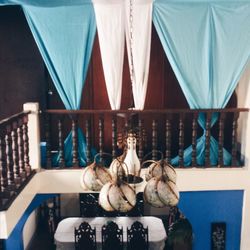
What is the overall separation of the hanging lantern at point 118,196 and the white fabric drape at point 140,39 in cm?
221

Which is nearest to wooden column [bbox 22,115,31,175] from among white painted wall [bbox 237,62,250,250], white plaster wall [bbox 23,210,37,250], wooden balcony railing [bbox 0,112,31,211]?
wooden balcony railing [bbox 0,112,31,211]

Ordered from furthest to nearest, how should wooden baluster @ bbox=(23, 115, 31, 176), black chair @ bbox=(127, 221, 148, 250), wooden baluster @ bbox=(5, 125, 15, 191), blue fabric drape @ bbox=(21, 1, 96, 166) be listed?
black chair @ bbox=(127, 221, 148, 250) < wooden baluster @ bbox=(23, 115, 31, 176) < blue fabric drape @ bbox=(21, 1, 96, 166) < wooden baluster @ bbox=(5, 125, 15, 191)

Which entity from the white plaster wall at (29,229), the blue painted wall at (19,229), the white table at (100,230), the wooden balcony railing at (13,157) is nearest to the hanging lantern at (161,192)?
the wooden balcony railing at (13,157)

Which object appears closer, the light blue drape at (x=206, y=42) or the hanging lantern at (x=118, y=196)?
the hanging lantern at (x=118, y=196)

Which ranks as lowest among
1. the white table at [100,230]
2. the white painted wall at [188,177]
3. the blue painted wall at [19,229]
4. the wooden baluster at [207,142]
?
the white table at [100,230]

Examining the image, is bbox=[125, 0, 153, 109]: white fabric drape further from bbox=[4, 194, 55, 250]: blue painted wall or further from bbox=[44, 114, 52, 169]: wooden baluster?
bbox=[4, 194, 55, 250]: blue painted wall

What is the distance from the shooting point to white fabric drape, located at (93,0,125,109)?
162 inches

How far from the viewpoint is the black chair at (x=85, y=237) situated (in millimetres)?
5414

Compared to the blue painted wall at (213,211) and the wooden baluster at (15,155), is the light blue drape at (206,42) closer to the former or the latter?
the blue painted wall at (213,211)

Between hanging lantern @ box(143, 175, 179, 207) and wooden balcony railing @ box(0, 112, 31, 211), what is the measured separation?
6.00 ft

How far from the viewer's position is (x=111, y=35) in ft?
13.8

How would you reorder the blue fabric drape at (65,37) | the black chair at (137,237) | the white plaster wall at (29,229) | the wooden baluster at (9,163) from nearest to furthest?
the wooden baluster at (9,163)
the blue fabric drape at (65,37)
the black chair at (137,237)
the white plaster wall at (29,229)

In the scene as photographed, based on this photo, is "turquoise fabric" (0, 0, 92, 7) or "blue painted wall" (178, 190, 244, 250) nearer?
"turquoise fabric" (0, 0, 92, 7)

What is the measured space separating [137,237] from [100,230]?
0.80 m
